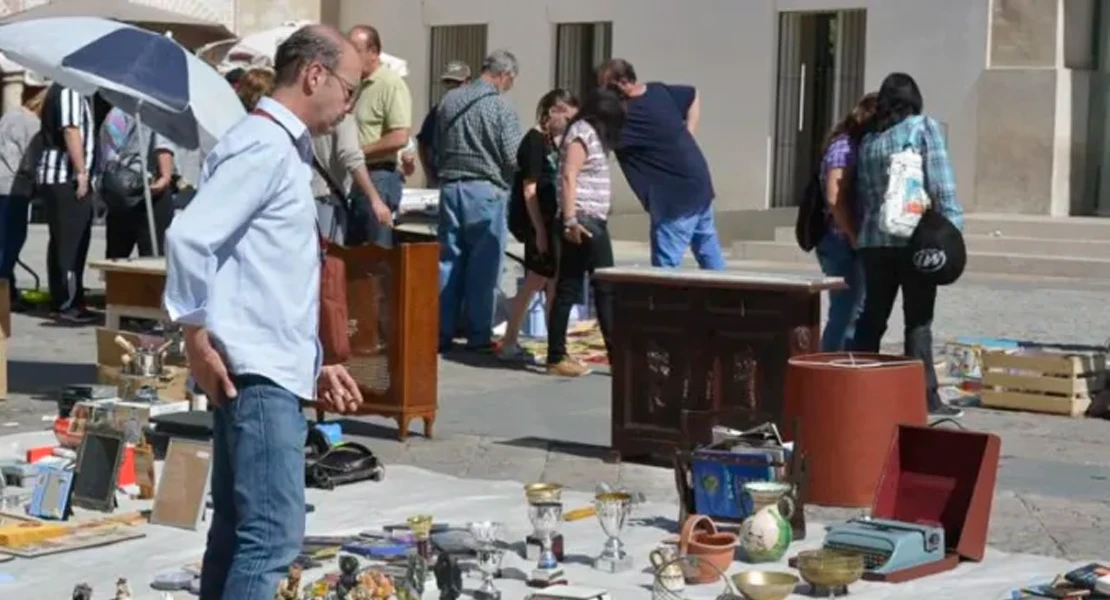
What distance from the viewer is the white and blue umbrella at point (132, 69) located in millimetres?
11258

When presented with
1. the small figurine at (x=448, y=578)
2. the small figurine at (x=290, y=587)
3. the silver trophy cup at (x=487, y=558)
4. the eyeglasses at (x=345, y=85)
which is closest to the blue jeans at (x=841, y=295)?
the silver trophy cup at (x=487, y=558)

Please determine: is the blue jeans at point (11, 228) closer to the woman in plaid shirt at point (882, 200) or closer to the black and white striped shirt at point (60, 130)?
the black and white striped shirt at point (60, 130)

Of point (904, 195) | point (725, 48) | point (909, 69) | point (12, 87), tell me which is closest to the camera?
point (904, 195)

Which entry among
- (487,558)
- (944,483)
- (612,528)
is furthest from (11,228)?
(944,483)

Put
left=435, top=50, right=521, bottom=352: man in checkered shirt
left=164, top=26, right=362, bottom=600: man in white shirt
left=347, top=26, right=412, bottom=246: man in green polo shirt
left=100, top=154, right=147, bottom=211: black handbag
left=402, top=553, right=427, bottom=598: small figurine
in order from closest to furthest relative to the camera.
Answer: left=164, top=26, right=362, bottom=600: man in white shirt → left=402, top=553, right=427, bottom=598: small figurine → left=347, top=26, right=412, bottom=246: man in green polo shirt → left=435, top=50, right=521, bottom=352: man in checkered shirt → left=100, top=154, right=147, bottom=211: black handbag

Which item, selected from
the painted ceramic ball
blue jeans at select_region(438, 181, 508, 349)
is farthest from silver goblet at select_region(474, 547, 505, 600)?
blue jeans at select_region(438, 181, 508, 349)

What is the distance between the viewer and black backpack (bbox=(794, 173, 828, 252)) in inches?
438

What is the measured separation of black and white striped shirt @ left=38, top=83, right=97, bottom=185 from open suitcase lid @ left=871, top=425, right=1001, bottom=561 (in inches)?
317

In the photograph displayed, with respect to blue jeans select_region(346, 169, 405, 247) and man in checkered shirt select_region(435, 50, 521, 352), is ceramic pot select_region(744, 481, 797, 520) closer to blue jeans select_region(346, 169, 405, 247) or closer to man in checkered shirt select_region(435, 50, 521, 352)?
blue jeans select_region(346, 169, 405, 247)

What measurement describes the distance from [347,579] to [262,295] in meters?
1.36

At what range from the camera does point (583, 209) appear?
1177cm

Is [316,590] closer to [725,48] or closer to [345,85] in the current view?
[345,85]

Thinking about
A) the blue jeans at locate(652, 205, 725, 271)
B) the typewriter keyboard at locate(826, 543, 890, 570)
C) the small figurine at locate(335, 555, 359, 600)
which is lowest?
the typewriter keyboard at locate(826, 543, 890, 570)

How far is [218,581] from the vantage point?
17.5 feet
